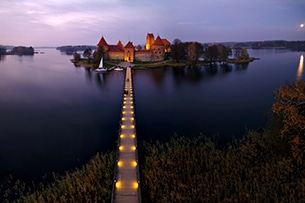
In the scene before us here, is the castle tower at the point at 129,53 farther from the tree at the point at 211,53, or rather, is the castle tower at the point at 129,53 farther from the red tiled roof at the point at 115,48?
the tree at the point at 211,53

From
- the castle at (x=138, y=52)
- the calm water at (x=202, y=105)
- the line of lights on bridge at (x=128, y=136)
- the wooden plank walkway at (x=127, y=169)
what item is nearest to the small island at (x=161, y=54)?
the castle at (x=138, y=52)

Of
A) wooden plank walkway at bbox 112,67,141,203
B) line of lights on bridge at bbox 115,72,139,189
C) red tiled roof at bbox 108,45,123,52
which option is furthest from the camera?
red tiled roof at bbox 108,45,123,52

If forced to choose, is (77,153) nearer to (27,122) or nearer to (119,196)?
(119,196)

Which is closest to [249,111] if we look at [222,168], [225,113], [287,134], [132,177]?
[225,113]

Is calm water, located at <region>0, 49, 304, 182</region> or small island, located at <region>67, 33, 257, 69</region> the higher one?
small island, located at <region>67, 33, 257, 69</region>

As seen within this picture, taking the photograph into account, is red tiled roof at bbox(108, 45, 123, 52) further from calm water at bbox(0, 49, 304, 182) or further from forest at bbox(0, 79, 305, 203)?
forest at bbox(0, 79, 305, 203)

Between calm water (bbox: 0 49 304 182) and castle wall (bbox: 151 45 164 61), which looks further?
castle wall (bbox: 151 45 164 61)

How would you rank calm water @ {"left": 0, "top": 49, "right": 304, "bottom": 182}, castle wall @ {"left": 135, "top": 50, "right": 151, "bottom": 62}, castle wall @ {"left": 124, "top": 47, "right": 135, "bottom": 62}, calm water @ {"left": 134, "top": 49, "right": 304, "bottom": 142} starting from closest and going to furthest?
calm water @ {"left": 0, "top": 49, "right": 304, "bottom": 182} < calm water @ {"left": 134, "top": 49, "right": 304, "bottom": 142} < castle wall @ {"left": 124, "top": 47, "right": 135, "bottom": 62} < castle wall @ {"left": 135, "top": 50, "right": 151, "bottom": 62}

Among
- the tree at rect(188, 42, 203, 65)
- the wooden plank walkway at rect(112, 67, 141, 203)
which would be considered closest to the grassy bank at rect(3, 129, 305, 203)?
the wooden plank walkway at rect(112, 67, 141, 203)
